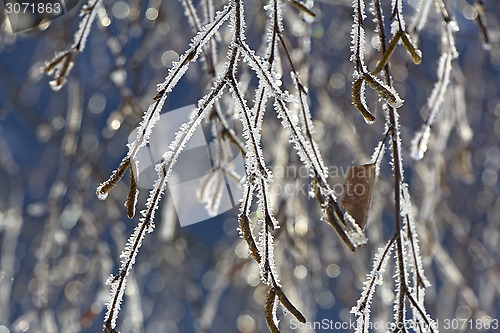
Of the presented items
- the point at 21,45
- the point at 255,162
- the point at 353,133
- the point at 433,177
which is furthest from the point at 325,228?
the point at 21,45

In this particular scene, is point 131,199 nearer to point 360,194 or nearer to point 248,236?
point 248,236

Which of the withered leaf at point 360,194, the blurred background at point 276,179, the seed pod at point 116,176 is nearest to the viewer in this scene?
the seed pod at point 116,176

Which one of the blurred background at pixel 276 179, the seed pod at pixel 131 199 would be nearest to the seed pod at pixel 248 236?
the seed pod at pixel 131 199

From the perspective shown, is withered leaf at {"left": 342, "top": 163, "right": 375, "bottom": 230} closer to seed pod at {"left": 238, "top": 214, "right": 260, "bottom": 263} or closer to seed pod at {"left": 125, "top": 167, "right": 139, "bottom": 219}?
seed pod at {"left": 238, "top": 214, "right": 260, "bottom": 263}

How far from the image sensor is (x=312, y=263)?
1806 mm

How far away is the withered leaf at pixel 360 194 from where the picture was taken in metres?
0.86

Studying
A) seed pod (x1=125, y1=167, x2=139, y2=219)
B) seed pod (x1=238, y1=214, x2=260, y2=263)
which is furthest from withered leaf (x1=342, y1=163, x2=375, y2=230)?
seed pod (x1=125, y1=167, x2=139, y2=219)

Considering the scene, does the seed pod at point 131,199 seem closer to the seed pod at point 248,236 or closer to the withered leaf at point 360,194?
the seed pod at point 248,236

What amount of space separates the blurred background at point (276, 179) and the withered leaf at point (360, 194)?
1.34 feet

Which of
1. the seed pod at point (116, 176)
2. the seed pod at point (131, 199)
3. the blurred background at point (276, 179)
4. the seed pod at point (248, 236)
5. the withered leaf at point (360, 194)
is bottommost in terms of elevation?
the blurred background at point (276, 179)

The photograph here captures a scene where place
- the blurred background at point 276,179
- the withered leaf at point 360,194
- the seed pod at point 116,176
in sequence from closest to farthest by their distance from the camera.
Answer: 1. the seed pod at point 116,176
2. the withered leaf at point 360,194
3. the blurred background at point 276,179

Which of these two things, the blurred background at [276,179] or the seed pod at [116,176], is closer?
the seed pod at [116,176]

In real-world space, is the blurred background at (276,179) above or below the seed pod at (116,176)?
below

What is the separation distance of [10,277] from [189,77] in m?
1.27
